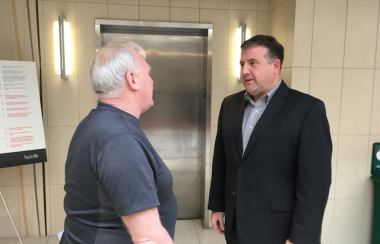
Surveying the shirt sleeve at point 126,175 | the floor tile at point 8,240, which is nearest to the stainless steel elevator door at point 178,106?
the floor tile at point 8,240

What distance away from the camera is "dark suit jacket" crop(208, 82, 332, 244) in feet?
4.39

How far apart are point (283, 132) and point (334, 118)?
142 centimetres

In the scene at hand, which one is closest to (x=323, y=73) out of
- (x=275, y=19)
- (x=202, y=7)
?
(x=275, y=19)

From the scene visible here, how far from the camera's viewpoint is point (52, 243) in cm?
276

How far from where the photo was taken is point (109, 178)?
0.77 m

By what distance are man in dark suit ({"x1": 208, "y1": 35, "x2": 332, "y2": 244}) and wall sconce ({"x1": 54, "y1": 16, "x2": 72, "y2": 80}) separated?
190cm

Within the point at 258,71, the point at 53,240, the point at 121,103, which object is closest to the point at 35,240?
the point at 53,240

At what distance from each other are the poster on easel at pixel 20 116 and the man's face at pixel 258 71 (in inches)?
79.7

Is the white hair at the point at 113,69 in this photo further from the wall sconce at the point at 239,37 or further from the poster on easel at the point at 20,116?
the wall sconce at the point at 239,37

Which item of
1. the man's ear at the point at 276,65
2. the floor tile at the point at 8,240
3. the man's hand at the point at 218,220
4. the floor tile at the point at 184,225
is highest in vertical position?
the man's ear at the point at 276,65

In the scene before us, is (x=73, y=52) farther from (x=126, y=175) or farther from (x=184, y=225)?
(x=126, y=175)

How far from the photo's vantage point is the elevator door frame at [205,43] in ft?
9.06

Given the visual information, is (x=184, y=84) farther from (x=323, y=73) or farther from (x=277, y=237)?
(x=277, y=237)

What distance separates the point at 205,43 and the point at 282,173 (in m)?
2.00
